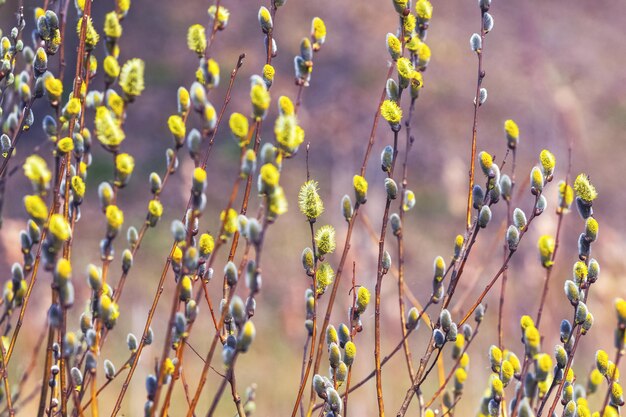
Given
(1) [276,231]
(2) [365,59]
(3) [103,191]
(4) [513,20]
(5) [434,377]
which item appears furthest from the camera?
(4) [513,20]

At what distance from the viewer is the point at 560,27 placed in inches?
725

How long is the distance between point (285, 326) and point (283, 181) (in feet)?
10.4

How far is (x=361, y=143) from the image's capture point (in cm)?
1284

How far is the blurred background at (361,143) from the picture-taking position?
31.2ft

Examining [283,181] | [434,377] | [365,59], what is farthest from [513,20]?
[434,377]

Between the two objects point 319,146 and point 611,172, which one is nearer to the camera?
point 319,146

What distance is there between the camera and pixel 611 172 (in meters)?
14.5

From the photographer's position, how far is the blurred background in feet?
31.2

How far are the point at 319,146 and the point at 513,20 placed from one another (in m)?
7.50

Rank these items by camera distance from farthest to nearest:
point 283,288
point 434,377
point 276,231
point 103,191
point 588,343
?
point 276,231, point 283,288, point 588,343, point 434,377, point 103,191

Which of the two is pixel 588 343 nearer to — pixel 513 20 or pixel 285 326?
pixel 285 326

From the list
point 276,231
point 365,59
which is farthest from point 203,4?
point 276,231

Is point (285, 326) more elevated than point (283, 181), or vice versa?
point (283, 181)

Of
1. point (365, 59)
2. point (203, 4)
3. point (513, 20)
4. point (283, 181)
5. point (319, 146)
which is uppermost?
point (513, 20)
